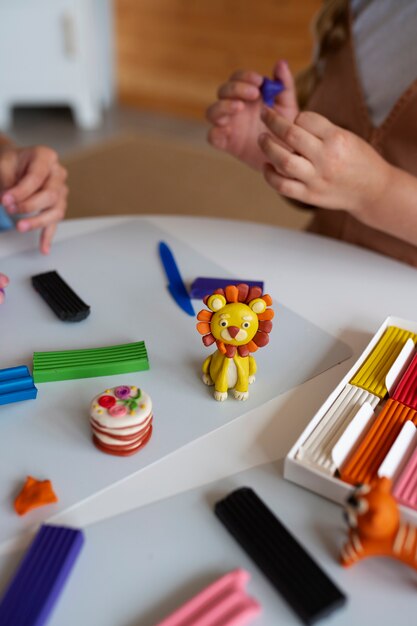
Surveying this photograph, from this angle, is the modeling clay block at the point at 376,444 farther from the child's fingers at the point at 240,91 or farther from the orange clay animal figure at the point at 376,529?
the child's fingers at the point at 240,91

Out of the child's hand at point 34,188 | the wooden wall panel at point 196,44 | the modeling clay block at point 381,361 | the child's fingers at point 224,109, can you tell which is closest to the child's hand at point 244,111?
the child's fingers at point 224,109

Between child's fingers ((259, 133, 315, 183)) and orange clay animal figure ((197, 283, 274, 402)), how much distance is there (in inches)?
8.2

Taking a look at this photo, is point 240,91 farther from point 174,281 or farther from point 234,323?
point 234,323

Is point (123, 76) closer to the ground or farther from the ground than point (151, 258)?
closer to the ground

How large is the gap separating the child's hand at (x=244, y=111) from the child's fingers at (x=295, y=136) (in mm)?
166

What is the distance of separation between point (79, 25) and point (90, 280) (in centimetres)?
208

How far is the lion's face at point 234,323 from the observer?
1.77 feet

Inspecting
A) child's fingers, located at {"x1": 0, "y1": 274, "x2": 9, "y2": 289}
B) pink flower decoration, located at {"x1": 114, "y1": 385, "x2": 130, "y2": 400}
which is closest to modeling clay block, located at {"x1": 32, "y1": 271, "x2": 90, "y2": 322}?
child's fingers, located at {"x1": 0, "y1": 274, "x2": 9, "y2": 289}

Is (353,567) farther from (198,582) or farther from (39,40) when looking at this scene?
(39,40)

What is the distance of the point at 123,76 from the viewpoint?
292 cm

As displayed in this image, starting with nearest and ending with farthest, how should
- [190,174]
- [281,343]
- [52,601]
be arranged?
[52,601]
[281,343]
[190,174]

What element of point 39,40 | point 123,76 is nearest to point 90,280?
point 39,40

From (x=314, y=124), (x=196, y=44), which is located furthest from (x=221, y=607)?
(x=196, y=44)

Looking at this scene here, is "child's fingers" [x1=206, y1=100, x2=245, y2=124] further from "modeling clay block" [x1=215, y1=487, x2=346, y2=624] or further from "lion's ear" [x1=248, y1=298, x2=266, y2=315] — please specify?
"modeling clay block" [x1=215, y1=487, x2=346, y2=624]
